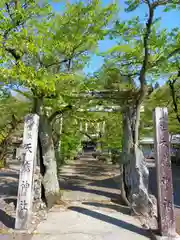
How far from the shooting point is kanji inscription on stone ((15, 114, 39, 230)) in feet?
18.1

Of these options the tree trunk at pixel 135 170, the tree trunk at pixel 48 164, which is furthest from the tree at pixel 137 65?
the tree trunk at pixel 48 164

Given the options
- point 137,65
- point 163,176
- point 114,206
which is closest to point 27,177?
point 163,176

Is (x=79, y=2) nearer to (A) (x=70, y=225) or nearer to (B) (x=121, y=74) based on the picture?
(B) (x=121, y=74)

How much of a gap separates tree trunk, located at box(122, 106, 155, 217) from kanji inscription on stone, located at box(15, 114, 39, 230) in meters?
3.13

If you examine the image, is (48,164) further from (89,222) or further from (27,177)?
(89,222)

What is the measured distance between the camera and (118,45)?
8.25 m

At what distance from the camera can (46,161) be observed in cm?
785

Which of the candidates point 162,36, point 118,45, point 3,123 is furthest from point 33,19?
point 3,123

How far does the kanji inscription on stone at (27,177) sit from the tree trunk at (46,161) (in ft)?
5.44

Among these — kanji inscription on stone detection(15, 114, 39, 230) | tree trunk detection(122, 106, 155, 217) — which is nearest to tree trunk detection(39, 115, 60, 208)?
kanji inscription on stone detection(15, 114, 39, 230)

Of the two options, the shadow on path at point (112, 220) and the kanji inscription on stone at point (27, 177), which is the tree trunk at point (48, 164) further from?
the kanji inscription on stone at point (27, 177)

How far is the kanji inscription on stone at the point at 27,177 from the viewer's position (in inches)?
217

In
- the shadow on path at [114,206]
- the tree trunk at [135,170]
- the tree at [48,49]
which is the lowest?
the shadow on path at [114,206]

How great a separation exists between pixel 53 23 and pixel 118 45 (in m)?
2.41
